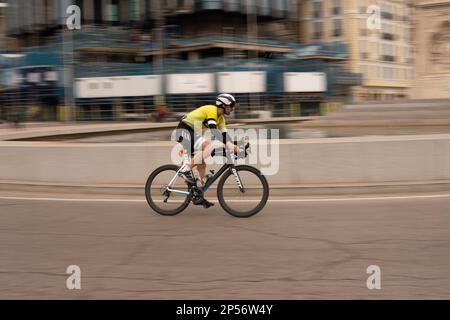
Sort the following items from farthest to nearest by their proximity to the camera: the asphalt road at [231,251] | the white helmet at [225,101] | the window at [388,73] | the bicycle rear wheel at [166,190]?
the window at [388,73] < the bicycle rear wheel at [166,190] < the white helmet at [225,101] < the asphalt road at [231,251]

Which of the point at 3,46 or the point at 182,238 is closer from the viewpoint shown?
the point at 182,238

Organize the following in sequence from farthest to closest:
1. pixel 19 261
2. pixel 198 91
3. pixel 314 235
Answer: pixel 198 91, pixel 314 235, pixel 19 261

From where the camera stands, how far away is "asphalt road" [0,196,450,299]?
198 inches

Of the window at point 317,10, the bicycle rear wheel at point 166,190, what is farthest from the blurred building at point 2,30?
the bicycle rear wheel at point 166,190

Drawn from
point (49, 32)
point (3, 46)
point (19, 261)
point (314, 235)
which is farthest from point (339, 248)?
point (3, 46)

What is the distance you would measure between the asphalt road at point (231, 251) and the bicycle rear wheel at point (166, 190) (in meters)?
0.18

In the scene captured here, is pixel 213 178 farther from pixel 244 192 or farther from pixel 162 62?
pixel 162 62

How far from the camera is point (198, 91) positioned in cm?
5012

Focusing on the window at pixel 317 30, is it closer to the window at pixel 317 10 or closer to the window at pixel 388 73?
the window at pixel 317 10

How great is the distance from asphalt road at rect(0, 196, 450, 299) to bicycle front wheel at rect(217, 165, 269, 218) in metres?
0.16

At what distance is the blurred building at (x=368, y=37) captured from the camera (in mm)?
79312

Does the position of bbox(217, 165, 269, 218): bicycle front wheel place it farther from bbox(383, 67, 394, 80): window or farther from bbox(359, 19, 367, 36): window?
bbox(383, 67, 394, 80): window

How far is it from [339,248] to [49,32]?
69.8 meters
